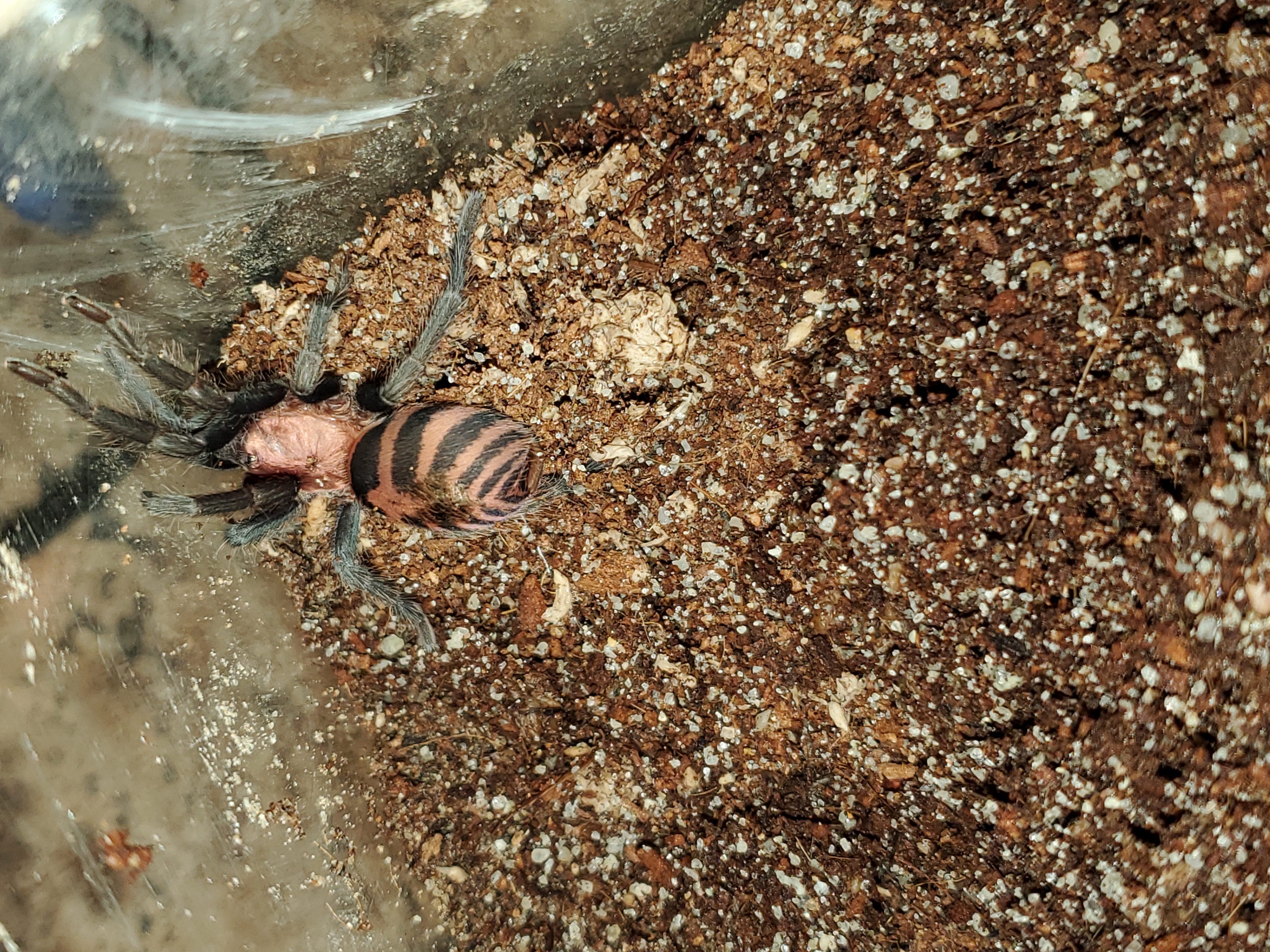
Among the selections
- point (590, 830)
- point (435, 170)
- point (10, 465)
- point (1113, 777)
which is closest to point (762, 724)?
point (590, 830)

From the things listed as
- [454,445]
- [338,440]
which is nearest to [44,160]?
[338,440]

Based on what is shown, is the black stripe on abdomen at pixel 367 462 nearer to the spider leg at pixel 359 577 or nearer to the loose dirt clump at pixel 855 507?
the spider leg at pixel 359 577

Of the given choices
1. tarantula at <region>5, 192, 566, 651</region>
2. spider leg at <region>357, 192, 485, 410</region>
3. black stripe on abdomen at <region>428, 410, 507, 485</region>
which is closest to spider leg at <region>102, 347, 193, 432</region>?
tarantula at <region>5, 192, 566, 651</region>

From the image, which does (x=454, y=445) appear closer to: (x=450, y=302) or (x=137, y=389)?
(x=450, y=302)

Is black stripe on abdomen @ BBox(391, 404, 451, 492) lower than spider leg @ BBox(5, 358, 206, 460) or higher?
lower

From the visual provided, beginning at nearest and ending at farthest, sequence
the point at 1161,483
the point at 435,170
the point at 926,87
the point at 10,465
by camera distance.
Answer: the point at 1161,483
the point at 926,87
the point at 10,465
the point at 435,170

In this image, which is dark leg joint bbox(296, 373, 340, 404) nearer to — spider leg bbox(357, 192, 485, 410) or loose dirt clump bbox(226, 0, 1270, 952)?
loose dirt clump bbox(226, 0, 1270, 952)

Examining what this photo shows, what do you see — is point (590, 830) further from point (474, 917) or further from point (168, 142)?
point (168, 142)
